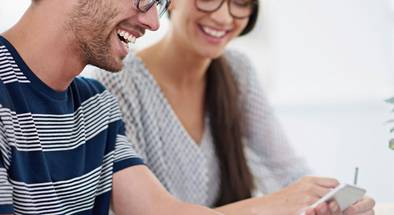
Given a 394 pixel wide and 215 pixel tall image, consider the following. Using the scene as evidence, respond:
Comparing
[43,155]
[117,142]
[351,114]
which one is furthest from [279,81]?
[43,155]

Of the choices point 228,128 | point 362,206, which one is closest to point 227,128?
point 228,128

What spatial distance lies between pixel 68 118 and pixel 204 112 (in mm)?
786

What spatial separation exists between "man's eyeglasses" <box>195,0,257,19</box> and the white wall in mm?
1104

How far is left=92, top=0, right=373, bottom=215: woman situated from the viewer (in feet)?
6.03

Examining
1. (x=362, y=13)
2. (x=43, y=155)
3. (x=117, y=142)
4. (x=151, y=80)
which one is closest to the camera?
(x=43, y=155)

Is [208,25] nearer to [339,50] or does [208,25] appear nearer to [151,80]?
[151,80]

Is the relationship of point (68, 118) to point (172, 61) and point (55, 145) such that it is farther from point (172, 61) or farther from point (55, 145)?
point (172, 61)

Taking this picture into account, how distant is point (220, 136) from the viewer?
198 centimetres

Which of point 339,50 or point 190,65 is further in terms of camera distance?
point 339,50

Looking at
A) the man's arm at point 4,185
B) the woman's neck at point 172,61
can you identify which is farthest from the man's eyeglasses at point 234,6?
the man's arm at point 4,185

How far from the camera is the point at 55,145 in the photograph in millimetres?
1251

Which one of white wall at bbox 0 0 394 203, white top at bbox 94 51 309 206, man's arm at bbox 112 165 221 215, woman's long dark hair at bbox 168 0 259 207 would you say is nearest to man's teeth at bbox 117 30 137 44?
man's arm at bbox 112 165 221 215

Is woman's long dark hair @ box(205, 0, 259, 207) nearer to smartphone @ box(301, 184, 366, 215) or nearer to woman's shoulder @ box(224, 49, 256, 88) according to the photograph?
woman's shoulder @ box(224, 49, 256, 88)

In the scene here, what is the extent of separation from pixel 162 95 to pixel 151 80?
0.17 ft
